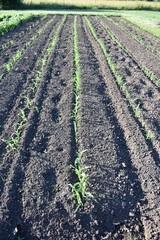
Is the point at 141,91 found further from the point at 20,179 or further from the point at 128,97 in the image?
the point at 20,179

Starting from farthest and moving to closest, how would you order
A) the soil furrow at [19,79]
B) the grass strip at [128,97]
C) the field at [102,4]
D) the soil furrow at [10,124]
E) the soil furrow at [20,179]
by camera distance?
the field at [102,4] → the soil furrow at [19,79] → the grass strip at [128,97] → the soil furrow at [10,124] → the soil furrow at [20,179]

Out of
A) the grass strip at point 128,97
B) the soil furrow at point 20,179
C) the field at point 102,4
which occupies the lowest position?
the soil furrow at point 20,179

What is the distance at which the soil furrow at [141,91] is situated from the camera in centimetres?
457

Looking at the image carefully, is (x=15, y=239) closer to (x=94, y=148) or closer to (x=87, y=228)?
(x=87, y=228)

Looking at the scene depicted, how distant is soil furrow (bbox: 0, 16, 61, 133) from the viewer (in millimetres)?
5265

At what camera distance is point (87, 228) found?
2818 millimetres

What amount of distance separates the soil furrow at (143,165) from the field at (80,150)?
0.04 ft

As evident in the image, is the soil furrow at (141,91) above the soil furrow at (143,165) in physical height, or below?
above

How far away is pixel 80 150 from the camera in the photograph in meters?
3.96

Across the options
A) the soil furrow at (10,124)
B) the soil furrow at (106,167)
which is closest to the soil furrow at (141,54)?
the soil furrow at (106,167)

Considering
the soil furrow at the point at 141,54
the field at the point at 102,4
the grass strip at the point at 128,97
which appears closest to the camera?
the grass strip at the point at 128,97

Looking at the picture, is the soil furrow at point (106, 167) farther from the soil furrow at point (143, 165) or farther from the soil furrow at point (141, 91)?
the soil furrow at point (141, 91)

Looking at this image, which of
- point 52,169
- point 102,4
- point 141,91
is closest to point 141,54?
point 141,91

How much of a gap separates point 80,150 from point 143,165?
1.02 meters
